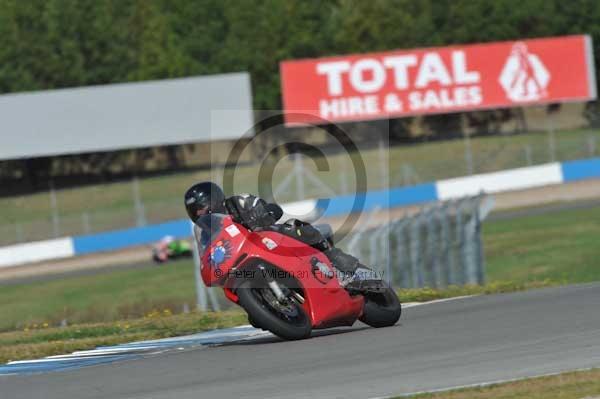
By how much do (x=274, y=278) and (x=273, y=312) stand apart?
305mm

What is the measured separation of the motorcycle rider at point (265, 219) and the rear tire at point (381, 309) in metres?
0.32

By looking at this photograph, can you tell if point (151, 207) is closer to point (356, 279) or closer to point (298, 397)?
point (356, 279)

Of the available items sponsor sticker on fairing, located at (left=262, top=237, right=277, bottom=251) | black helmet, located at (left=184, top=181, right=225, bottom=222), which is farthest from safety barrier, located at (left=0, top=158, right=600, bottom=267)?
sponsor sticker on fairing, located at (left=262, top=237, right=277, bottom=251)

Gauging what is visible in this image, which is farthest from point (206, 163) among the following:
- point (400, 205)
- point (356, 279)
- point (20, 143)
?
point (356, 279)

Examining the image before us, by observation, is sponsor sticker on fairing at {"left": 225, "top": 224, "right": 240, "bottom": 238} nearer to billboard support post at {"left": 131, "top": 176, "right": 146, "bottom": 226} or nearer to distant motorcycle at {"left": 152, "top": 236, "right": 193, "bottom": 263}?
distant motorcycle at {"left": 152, "top": 236, "right": 193, "bottom": 263}

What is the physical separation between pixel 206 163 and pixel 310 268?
35.3 metres

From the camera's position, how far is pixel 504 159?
123 feet

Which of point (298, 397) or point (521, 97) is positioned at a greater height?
point (521, 97)

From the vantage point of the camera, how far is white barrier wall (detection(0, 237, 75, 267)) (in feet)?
115

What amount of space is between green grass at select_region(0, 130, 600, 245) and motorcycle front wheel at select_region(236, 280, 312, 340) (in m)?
25.8

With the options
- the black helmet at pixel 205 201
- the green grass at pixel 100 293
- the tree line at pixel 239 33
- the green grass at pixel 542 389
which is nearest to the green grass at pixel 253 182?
the green grass at pixel 100 293

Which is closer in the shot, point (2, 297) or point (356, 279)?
point (356, 279)

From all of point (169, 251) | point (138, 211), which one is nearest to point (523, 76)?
point (138, 211)

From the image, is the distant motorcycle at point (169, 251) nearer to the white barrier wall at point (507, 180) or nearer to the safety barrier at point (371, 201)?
the safety barrier at point (371, 201)
